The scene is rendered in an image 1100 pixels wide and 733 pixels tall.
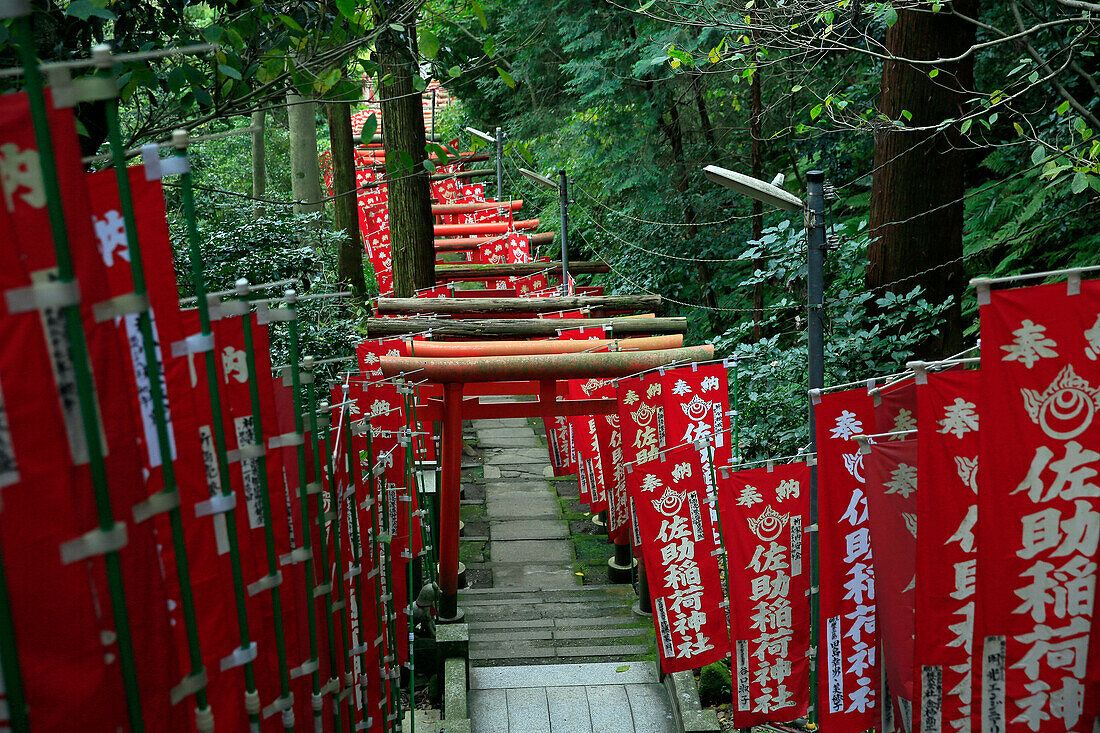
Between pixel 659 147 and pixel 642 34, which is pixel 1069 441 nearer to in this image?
pixel 642 34

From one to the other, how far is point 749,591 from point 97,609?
4789 mm

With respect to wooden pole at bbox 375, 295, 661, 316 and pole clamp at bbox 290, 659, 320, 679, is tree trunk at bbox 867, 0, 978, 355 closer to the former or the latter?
wooden pole at bbox 375, 295, 661, 316

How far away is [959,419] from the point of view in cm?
457

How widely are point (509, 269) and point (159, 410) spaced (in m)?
12.8

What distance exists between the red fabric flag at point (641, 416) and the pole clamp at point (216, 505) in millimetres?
5260

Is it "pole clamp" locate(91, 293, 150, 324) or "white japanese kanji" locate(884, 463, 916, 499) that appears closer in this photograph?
"pole clamp" locate(91, 293, 150, 324)

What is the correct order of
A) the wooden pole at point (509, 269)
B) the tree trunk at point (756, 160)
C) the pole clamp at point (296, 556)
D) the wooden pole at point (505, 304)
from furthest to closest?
the wooden pole at point (509, 269)
the tree trunk at point (756, 160)
the wooden pole at point (505, 304)
the pole clamp at point (296, 556)

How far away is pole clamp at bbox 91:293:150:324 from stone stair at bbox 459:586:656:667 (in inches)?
275

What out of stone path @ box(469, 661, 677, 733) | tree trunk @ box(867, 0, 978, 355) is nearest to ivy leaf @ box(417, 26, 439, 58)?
tree trunk @ box(867, 0, 978, 355)

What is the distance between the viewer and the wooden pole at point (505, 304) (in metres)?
10.8

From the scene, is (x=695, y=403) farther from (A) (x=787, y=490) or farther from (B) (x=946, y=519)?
(B) (x=946, y=519)

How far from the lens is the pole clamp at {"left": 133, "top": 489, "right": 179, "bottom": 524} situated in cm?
262

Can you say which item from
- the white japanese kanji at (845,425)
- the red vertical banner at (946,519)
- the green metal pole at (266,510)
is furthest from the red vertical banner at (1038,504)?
the green metal pole at (266,510)

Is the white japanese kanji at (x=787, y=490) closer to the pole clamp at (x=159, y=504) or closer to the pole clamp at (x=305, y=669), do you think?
the pole clamp at (x=305, y=669)
